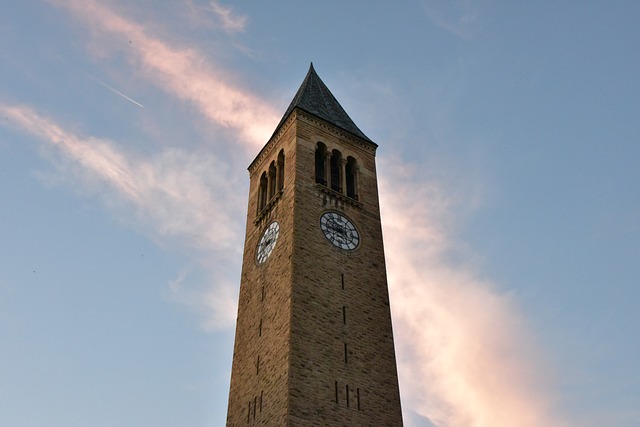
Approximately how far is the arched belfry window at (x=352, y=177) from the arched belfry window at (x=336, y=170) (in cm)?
72

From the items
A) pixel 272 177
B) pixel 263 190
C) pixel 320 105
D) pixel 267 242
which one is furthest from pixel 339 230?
pixel 320 105

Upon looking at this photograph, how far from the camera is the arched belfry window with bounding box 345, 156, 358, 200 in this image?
43.8 m

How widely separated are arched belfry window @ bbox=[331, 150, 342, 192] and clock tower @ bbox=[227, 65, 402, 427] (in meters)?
0.09

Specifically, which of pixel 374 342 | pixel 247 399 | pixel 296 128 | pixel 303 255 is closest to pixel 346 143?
pixel 296 128

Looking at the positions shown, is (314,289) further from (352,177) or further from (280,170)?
(352,177)

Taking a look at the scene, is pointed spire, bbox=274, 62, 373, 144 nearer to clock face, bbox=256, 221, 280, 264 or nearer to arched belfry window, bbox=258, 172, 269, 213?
arched belfry window, bbox=258, 172, 269, 213

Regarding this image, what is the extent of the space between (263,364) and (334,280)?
18.8 feet

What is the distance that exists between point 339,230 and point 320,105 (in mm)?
11825

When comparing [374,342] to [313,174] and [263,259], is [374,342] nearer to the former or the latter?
[263,259]

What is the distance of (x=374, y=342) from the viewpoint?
120ft

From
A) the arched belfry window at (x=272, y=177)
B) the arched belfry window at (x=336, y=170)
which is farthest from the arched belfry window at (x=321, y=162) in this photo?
the arched belfry window at (x=272, y=177)

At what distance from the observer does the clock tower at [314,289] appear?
33094 mm

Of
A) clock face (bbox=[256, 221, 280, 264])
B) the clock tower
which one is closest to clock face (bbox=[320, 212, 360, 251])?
the clock tower

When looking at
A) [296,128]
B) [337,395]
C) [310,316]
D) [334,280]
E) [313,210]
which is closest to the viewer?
[337,395]
